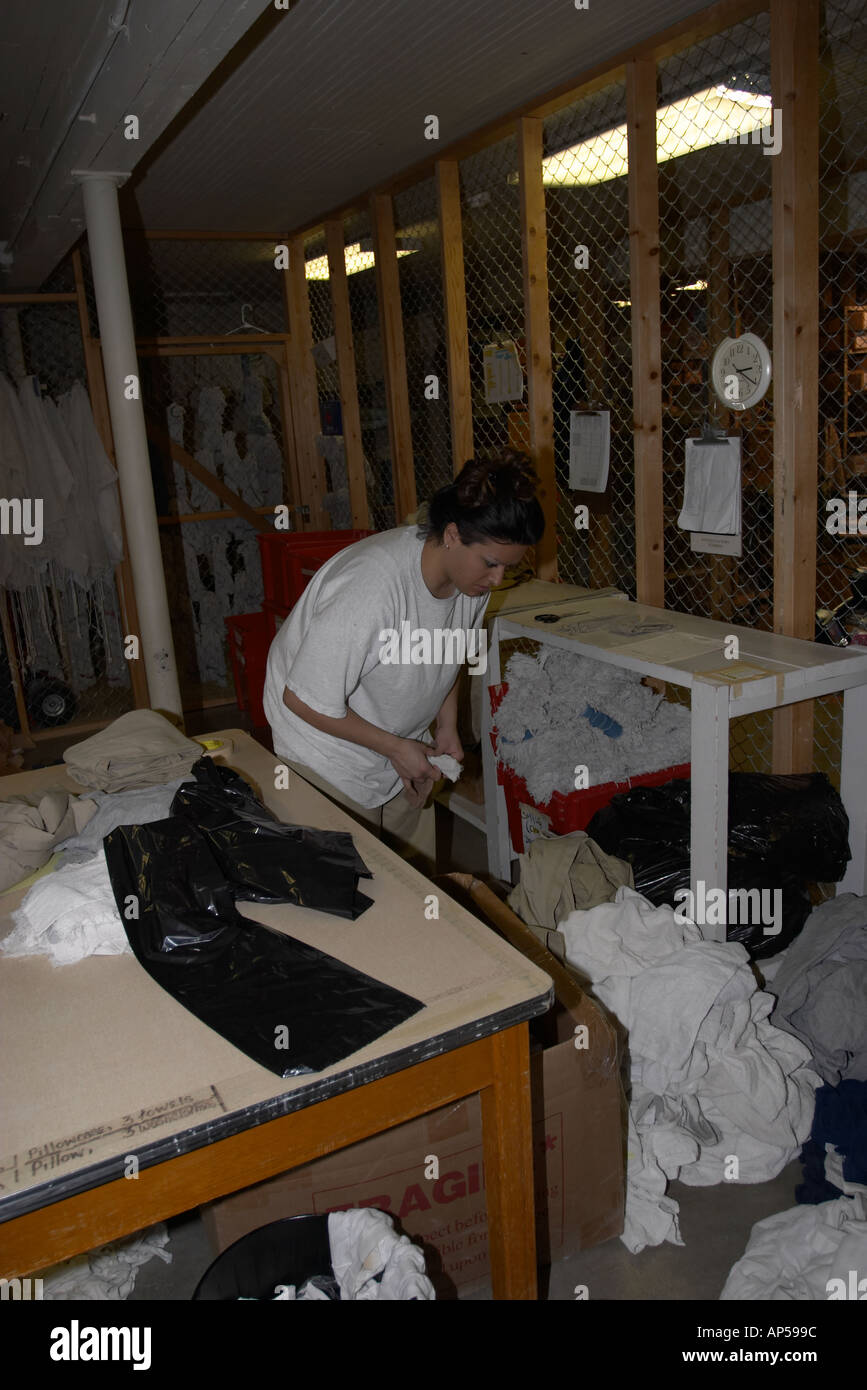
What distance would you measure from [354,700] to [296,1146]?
1172 mm

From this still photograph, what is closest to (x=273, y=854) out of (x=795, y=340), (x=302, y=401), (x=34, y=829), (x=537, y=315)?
(x=34, y=829)

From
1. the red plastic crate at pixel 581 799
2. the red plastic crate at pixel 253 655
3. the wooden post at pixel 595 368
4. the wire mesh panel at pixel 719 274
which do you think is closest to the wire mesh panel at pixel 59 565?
the red plastic crate at pixel 253 655

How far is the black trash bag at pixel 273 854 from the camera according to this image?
1.53 m

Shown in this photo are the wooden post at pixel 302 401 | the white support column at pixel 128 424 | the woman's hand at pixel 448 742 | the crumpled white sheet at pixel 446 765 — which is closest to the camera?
the crumpled white sheet at pixel 446 765

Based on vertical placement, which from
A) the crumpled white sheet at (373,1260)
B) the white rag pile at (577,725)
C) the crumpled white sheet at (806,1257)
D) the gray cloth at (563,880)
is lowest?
the crumpled white sheet at (806,1257)

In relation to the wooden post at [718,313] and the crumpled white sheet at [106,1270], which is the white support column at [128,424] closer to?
the crumpled white sheet at [106,1270]

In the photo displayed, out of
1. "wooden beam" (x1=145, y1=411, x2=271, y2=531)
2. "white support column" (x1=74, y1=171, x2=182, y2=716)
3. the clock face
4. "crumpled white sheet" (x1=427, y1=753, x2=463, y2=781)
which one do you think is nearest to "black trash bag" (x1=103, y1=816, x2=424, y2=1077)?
"crumpled white sheet" (x1=427, y1=753, x2=463, y2=781)

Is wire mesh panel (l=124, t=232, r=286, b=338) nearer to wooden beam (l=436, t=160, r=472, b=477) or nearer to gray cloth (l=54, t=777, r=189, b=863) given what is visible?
wooden beam (l=436, t=160, r=472, b=477)

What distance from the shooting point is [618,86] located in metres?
3.16

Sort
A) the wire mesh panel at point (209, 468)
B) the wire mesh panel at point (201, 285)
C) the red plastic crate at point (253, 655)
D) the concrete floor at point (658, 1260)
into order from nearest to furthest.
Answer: the concrete floor at point (658, 1260), the red plastic crate at point (253, 655), the wire mesh panel at point (201, 285), the wire mesh panel at point (209, 468)

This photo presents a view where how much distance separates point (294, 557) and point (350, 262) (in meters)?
2.00

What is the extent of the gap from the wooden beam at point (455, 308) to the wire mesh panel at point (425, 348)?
0.82 ft

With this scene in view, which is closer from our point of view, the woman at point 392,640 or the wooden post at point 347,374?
the woman at point 392,640

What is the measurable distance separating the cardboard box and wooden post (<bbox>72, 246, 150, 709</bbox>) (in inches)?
140
